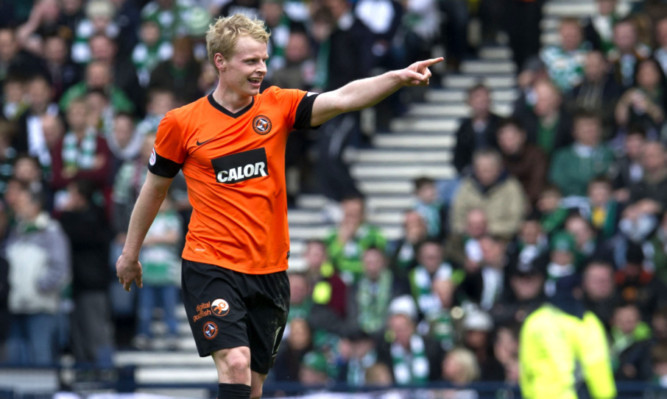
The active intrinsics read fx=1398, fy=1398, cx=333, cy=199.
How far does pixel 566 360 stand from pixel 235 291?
442 centimetres

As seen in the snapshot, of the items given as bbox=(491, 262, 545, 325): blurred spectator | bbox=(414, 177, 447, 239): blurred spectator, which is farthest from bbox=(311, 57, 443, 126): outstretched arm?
bbox=(414, 177, 447, 239): blurred spectator

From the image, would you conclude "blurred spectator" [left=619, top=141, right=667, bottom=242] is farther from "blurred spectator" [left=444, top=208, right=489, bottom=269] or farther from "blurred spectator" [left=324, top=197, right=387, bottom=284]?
"blurred spectator" [left=324, top=197, right=387, bottom=284]

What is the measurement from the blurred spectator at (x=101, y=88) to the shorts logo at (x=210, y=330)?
28.0 ft

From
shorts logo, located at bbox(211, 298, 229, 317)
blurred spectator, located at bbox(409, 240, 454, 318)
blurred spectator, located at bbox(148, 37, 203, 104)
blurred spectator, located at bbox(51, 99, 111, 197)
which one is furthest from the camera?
blurred spectator, located at bbox(148, 37, 203, 104)

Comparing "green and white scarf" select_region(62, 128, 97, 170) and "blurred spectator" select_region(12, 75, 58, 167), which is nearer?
"green and white scarf" select_region(62, 128, 97, 170)

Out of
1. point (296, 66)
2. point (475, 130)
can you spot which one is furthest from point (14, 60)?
point (475, 130)

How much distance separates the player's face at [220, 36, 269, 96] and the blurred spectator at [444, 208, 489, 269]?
6227mm

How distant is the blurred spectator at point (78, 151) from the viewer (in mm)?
14805

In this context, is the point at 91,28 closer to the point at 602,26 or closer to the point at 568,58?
the point at 568,58

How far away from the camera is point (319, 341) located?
13211 mm

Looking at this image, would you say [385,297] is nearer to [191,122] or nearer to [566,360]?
[566,360]

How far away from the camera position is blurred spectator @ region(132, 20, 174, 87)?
16.3 m

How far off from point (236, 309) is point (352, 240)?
6.30 m

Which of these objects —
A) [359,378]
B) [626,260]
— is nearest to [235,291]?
[359,378]
